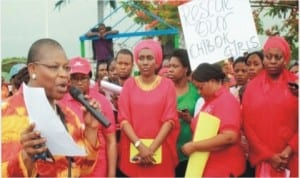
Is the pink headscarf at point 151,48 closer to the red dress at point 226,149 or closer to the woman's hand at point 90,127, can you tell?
the red dress at point 226,149

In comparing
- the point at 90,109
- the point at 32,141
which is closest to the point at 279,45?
the point at 90,109

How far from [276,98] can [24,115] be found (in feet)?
6.11

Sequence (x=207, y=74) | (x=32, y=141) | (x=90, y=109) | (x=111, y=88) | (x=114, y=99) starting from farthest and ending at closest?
(x=114, y=99) < (x=111, y=88) < (x=207, y=74) < (x=90, y=109) < (x=32, y=141)

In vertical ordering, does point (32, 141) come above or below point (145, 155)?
above

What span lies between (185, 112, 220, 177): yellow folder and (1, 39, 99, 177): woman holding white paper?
3.76ft

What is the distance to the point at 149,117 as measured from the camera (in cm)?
457

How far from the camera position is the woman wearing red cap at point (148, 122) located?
15.0 ft

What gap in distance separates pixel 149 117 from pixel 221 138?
0.55m


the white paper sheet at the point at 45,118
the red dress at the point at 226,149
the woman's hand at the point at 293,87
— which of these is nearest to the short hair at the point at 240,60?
the red dress at the point at 226,149

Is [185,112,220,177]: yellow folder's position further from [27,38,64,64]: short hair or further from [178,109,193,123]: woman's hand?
[27,38,64,64]: short hair

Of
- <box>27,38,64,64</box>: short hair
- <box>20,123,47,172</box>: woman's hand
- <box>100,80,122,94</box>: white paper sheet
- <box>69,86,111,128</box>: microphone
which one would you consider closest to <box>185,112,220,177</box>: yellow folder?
<box>100,80,122,94</box>: white paper sheet

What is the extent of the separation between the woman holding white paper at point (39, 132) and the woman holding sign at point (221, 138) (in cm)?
115

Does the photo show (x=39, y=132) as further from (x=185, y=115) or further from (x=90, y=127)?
(x=185, y=115)

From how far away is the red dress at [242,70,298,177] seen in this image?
423 centimetres
